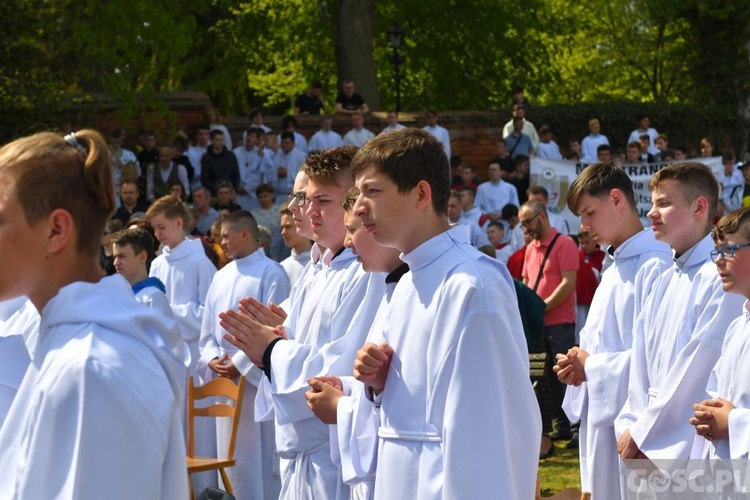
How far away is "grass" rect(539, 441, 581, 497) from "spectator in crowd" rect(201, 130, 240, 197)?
962 centimetres

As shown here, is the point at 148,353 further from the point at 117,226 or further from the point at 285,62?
the point at 285,62

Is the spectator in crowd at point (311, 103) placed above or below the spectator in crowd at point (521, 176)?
above

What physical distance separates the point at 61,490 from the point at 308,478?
3.10 meters

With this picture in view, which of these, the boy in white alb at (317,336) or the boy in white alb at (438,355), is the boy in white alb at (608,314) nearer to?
the boy in white alb at (317,336)

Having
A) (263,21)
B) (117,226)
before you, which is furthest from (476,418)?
(263,21)

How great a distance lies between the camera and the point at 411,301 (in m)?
4.09

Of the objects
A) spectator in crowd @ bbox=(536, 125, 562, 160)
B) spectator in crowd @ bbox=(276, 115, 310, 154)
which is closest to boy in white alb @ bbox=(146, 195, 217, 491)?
spectator in crowd @ bbox=(276, 115, 310, 154)

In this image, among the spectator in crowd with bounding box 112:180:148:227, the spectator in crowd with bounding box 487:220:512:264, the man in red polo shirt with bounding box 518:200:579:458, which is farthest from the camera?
the spectator in crowd with bounding box 487:220:512:264

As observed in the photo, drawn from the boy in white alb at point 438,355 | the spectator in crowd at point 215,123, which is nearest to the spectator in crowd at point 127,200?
the spectator in crowd at point 215,123

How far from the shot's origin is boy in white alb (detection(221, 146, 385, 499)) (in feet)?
17.4

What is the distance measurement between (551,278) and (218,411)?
4.23 meters

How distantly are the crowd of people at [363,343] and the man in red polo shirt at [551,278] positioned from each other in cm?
289

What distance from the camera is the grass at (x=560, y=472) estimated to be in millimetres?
9477

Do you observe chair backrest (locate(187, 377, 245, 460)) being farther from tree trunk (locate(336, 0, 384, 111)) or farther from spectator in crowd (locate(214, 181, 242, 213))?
tree trunk (locate(336, 0, 384, 111))
